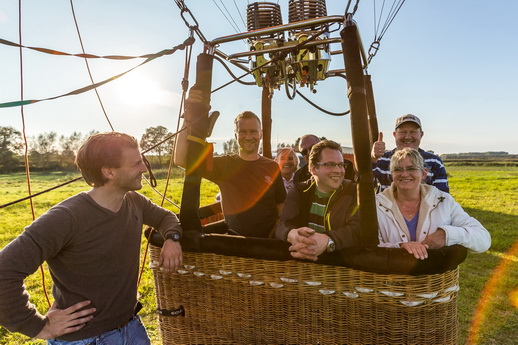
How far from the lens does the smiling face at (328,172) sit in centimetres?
180

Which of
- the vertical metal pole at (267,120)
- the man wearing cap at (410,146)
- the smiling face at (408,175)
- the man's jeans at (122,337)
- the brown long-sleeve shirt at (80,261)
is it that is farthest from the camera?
the vertical metal pole at (267,120)

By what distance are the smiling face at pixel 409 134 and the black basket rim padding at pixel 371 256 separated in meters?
1.70

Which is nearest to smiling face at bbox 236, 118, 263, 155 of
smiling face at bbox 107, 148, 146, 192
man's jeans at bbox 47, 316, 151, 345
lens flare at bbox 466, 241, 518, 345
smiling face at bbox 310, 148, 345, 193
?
smiling face at bbox 310, 148, 345, 193

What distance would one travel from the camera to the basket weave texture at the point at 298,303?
4.14ft

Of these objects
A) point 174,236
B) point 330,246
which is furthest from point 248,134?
point 330,246

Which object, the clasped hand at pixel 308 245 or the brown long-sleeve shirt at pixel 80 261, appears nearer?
the brown long-sleeve shirt at pixel 80 261

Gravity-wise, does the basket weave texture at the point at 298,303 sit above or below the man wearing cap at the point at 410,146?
below

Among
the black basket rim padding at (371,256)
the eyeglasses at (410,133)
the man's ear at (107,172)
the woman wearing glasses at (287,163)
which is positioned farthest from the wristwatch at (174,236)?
the eyeglasses at (410,133)

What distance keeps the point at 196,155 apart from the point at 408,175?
109 centimetres

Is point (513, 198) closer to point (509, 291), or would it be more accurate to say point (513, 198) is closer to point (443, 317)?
point (509, 291)

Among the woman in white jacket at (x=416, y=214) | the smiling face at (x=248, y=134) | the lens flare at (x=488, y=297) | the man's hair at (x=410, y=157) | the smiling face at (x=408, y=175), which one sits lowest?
the lens flare at (x=488, y=297)

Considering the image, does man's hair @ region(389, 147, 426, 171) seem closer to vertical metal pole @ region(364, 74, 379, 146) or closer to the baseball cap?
vertical metal pole @ region(364, 74, 379, 146)

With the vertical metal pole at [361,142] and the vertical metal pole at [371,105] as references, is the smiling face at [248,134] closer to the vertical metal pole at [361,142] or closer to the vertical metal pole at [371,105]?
the vertical metal pole at [371,105]

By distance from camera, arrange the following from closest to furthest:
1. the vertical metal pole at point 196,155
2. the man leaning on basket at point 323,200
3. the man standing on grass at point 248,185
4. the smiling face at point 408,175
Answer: the vertical metal pole at point 196,155, the man leaning on basket at point 323,200, the smiling face at point 408,175, the man standing on grass at point 248,185
